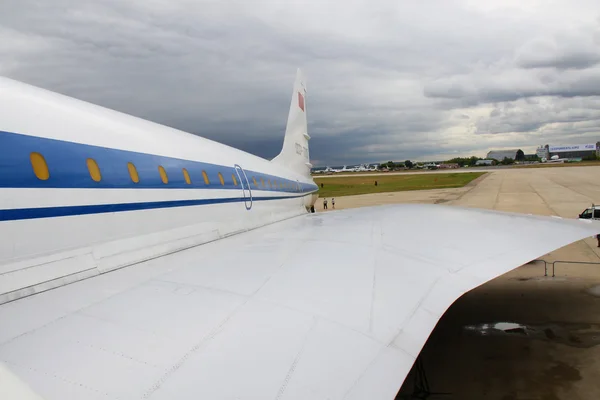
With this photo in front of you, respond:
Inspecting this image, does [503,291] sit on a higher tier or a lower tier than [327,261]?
lower

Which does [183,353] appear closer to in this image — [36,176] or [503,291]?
[36,176]

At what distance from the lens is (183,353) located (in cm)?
273

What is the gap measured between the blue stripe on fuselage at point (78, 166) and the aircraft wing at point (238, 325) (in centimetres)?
93

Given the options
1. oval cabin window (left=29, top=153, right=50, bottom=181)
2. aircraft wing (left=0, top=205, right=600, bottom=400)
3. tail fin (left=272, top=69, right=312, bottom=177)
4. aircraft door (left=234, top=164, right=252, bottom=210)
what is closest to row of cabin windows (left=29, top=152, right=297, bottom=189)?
oval cabin window (left=29, top=153, right=50, bottom=181)

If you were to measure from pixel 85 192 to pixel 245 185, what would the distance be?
487 centimetres

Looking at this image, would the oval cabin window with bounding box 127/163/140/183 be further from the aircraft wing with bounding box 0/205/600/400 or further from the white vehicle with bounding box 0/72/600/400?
the aircraft wing with bounding box 0/205/600/400

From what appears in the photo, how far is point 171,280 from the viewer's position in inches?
161

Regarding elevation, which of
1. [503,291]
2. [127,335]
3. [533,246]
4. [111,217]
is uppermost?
[111,217]

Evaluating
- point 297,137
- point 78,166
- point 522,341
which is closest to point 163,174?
point 78,166

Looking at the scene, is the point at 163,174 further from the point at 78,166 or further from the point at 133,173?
the point at 78,166

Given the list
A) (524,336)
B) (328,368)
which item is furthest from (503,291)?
(328,368)

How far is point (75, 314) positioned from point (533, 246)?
6.51 m

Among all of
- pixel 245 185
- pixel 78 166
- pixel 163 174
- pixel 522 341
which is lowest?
pixel 522 341

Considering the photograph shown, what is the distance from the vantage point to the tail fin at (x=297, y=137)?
1666cm
